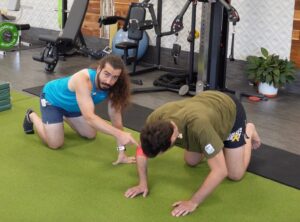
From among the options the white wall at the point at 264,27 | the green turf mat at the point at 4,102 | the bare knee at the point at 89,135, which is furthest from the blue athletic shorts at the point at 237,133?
the white wall at the point at 264,27

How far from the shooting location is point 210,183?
242 centimetres

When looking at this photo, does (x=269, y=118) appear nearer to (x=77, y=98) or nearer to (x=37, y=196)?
(x=77, y=98)

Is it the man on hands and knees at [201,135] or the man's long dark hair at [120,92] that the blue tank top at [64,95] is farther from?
the man on hands and knees at [201,135]

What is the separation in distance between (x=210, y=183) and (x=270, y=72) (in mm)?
3040

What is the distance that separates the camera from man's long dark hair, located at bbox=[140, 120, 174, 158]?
7.27ft

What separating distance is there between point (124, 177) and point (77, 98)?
0.65 m

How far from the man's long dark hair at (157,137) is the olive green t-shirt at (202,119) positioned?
0.16m

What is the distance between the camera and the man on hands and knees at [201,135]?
2271 mm

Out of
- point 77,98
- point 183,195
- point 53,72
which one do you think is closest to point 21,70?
point 53,72

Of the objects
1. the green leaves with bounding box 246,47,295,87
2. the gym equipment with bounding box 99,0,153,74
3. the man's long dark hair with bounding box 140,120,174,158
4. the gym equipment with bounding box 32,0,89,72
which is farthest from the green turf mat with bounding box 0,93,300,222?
the gym equipment with bounding box 32,0,89,72

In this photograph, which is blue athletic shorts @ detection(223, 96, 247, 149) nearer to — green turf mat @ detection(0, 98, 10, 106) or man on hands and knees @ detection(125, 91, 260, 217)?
man on hands and knees @ detection(125, 91, 260, 217)

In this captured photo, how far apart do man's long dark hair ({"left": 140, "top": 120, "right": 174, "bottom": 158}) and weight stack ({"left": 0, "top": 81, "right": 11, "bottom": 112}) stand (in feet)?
8.09

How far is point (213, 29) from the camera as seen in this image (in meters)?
4.84

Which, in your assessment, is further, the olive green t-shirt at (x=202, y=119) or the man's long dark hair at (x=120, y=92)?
the man's long dark hair at (x=120, y=92)
